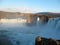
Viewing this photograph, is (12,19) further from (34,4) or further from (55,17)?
(55,17)

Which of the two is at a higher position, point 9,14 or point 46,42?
point 9,14

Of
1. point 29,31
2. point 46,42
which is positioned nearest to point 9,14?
point 29,31

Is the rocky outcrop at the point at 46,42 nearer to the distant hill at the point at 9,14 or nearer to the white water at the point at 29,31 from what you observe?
the white water at the point at 29,31

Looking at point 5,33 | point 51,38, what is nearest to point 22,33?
point 5,33

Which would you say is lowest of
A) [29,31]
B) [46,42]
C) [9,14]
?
[46,42]

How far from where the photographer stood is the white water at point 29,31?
1.31 meters

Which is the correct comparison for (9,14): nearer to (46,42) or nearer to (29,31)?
(29,31)

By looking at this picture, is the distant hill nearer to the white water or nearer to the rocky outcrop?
the white water

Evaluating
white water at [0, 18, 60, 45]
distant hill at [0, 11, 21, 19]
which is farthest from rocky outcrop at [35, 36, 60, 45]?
distant hill at [0, 11, 21, 19]

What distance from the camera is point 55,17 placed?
1.31 m

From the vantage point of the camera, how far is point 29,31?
1317 mm

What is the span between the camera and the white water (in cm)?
131

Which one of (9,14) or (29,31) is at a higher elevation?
(9,14)

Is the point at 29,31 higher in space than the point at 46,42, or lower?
higher
